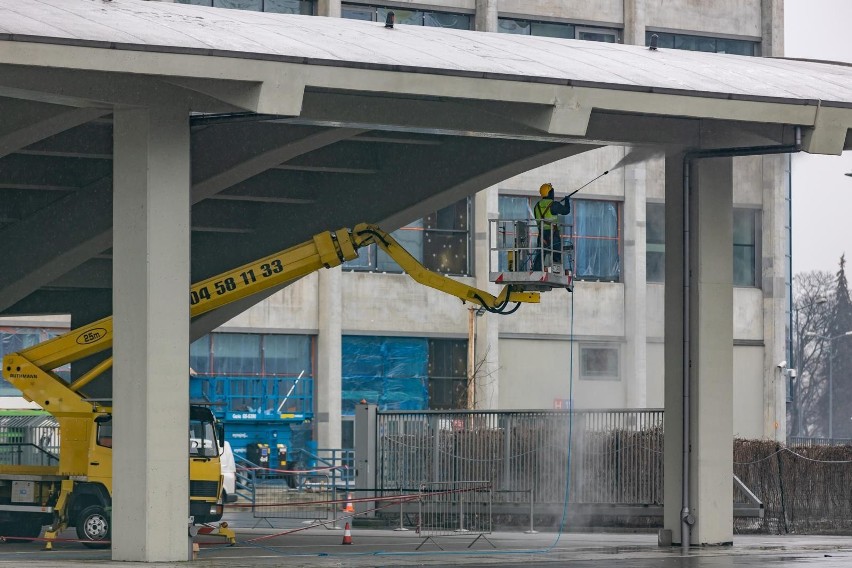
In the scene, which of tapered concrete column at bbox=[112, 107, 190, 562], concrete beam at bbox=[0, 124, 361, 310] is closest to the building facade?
concrete beam at bbox=[0, 124, 361, 310]

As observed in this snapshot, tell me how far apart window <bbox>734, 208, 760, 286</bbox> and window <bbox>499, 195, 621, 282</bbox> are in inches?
237

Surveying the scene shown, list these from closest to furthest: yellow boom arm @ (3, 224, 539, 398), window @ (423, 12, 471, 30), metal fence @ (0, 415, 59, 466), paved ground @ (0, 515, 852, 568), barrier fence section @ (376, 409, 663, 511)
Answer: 1. paved ground @ (0, 515, 852, 568)
2. yellow boom arm @ (3, 224, 539, 398)
3. barrier fence section @ (376, 409, 663, 511)
4. metal fence @ (0, 415, 59, 466)
5. window @ (423, 12, 471, 30)

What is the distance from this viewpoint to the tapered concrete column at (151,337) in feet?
66.2

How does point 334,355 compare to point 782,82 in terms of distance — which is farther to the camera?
point 334,355

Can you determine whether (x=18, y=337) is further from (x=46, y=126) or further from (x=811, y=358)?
(x=811, y=358)

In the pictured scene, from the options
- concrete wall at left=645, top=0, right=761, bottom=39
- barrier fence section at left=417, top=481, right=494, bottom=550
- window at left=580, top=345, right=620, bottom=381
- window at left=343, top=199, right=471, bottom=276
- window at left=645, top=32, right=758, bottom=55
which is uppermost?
concrete wall at left=645, top=0, right=761, bottom=39

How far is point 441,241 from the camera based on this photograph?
57812 millimetres

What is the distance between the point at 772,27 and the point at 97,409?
4422 cm

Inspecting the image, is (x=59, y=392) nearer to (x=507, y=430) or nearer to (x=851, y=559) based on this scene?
(x=507, y=430)

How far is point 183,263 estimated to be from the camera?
2070 cm

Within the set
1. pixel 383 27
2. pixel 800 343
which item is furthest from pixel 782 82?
pixel 800 343

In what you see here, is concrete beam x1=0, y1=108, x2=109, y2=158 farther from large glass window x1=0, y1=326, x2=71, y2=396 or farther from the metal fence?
large glass window x1=0, y1=326, x2=71, y2=396

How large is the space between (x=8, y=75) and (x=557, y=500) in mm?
16667

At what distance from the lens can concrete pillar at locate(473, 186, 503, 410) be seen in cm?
5728
